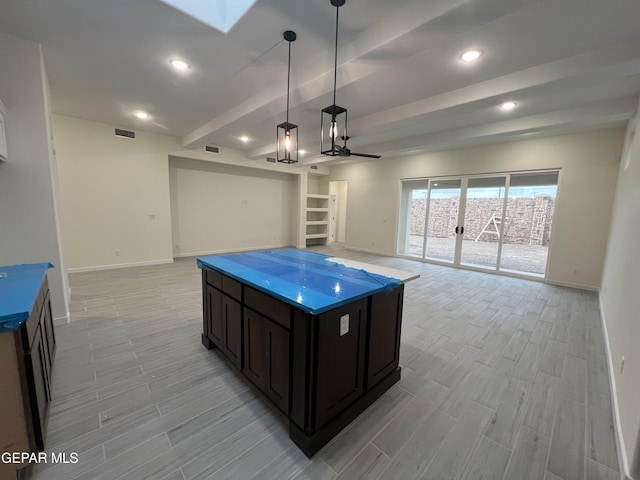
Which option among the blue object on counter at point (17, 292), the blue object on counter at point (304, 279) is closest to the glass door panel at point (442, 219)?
the blue object on counter at point (304, 279)

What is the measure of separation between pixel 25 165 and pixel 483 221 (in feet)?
25.2

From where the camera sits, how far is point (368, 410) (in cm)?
181

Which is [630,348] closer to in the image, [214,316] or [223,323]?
[223,323]

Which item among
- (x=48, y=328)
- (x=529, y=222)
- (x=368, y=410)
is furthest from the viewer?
(x=529, y=222)

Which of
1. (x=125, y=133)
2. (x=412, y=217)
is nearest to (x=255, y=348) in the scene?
(x=125, y=133)

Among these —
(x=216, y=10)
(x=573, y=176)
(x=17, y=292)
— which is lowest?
(x=17, y=292)

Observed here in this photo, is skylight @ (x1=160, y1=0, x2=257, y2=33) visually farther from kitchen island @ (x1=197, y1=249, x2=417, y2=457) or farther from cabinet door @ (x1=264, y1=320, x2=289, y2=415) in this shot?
cabinet door @ (x1=264, y1=320, x2=289, y2=415)

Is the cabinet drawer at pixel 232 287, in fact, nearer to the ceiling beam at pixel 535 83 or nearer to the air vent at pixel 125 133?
the ceiling beam at pixel 535 83

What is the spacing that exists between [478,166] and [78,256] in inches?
347

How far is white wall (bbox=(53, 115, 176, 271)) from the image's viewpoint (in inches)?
191

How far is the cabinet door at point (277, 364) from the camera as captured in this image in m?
1.57

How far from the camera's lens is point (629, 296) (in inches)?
80.1

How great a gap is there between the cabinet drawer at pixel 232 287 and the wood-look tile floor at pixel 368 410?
0.72 meters

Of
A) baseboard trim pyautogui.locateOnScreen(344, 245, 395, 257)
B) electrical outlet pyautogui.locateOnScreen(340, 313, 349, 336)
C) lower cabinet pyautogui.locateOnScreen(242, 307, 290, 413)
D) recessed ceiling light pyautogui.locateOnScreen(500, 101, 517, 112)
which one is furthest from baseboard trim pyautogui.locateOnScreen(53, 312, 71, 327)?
baseboard trim pyautogui.locateOnScreen(344, 245, 395, 257)
